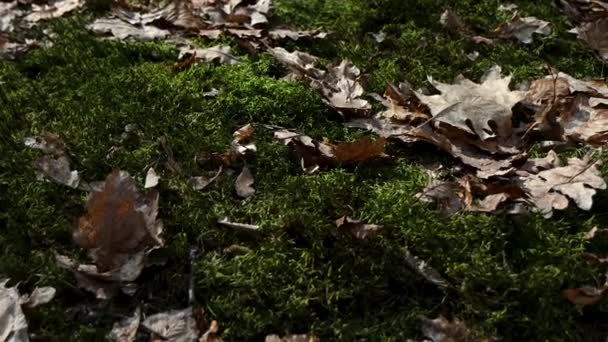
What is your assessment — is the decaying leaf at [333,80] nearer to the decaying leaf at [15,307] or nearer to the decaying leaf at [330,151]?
the decaying leaf at [330,151]

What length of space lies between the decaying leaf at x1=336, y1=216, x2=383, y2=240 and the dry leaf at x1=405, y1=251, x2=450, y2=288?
134 millimetres

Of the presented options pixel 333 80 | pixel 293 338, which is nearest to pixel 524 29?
pixel 333 80

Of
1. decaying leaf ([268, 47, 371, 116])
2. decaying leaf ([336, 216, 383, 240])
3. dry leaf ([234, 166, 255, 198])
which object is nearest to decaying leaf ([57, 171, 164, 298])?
dry leaf ([234, 166, 255, 198])

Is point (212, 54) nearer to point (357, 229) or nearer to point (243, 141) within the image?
point (243, 141)

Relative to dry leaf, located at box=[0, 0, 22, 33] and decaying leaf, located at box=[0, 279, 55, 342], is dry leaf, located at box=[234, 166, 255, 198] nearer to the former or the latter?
decaying leaf, located at box=[0, 279, 55, 342]

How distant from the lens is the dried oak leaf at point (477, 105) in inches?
108

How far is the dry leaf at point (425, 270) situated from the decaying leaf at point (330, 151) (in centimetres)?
52

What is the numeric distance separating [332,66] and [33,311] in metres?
1.82

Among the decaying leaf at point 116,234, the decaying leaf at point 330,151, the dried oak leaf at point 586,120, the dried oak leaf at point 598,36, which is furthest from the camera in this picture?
the dried oak leaf at point 598,36

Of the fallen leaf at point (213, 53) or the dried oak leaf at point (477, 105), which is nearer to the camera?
the dried oak leaf at point (477, 105)

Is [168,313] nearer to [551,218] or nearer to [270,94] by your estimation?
[270,94]

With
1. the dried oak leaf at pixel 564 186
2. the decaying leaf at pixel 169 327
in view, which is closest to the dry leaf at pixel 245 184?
the decaying leaf at pixel 169 327

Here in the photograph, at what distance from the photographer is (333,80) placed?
3123 millimetres

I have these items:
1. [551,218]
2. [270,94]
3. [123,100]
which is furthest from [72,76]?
[551,218]
